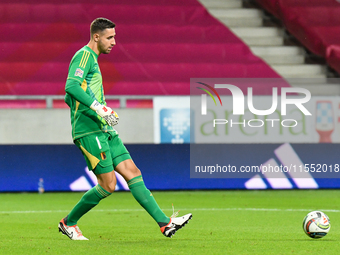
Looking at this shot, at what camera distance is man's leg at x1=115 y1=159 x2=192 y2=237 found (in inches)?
197

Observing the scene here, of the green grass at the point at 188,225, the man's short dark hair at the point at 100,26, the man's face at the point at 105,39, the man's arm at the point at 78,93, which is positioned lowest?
the green grass at the point at 188,225

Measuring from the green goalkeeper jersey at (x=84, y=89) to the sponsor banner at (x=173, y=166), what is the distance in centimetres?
617

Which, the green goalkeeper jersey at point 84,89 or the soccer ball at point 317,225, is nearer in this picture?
the green goalkeeper jersey at point 84,89

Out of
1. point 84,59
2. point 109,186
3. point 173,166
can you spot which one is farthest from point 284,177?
point 84,59

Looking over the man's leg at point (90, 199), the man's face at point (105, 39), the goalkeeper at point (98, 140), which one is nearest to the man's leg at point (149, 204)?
the goalkeeper at point (98, 140)

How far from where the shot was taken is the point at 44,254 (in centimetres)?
439

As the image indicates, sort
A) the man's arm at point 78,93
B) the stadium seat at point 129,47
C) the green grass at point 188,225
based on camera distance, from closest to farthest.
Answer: the green grass at point 188,225 < the man's arm at point 78,93 < the stadium seat at point 129,47

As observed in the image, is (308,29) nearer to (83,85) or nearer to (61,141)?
(61,141)

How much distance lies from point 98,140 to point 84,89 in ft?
1.43

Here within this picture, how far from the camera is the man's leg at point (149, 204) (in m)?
4.99

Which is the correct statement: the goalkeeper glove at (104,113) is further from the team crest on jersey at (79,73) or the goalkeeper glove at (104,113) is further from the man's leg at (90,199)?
the man's leg at (90,199)

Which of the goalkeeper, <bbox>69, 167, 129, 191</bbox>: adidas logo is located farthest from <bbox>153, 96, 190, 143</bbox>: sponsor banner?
the goalkeeper

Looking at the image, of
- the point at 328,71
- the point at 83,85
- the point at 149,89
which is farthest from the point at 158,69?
the point at 83,85

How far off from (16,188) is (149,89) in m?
4.57
